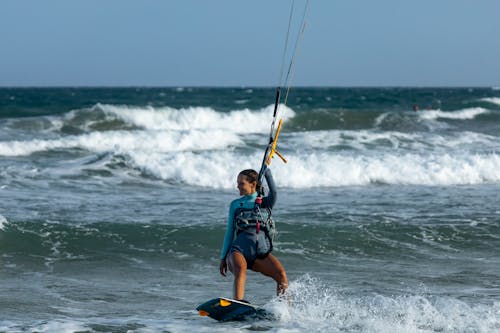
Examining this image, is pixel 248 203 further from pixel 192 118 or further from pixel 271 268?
pixel 192 118

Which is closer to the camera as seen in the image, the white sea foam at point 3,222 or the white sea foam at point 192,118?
the white sea foam at point 3,222

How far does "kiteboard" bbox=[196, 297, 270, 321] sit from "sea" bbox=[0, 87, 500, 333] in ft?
0.20

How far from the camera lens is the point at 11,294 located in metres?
8.31

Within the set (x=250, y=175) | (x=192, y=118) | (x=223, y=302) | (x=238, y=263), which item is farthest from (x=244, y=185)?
(x=192, y=118)

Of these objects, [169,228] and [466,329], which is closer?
[466,329]

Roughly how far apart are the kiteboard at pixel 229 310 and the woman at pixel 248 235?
86 mm

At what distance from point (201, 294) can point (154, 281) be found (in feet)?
3.05

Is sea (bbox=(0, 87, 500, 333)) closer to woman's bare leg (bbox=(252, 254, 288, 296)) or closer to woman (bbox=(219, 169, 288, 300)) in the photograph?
woman's bare leg (bbox=(252, 254, 288, 296))

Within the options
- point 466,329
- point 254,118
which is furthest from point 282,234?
Answer: point 254,118

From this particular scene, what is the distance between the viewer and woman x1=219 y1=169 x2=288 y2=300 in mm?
6555

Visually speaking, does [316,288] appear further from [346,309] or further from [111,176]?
[111,176]

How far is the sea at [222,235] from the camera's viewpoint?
720cm

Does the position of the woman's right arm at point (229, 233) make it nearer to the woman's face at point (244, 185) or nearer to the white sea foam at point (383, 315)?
the woman's face at point (244, 185)

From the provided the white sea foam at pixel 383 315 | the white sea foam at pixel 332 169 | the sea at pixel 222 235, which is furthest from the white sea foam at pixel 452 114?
the white sea foam at pixel 383 315
